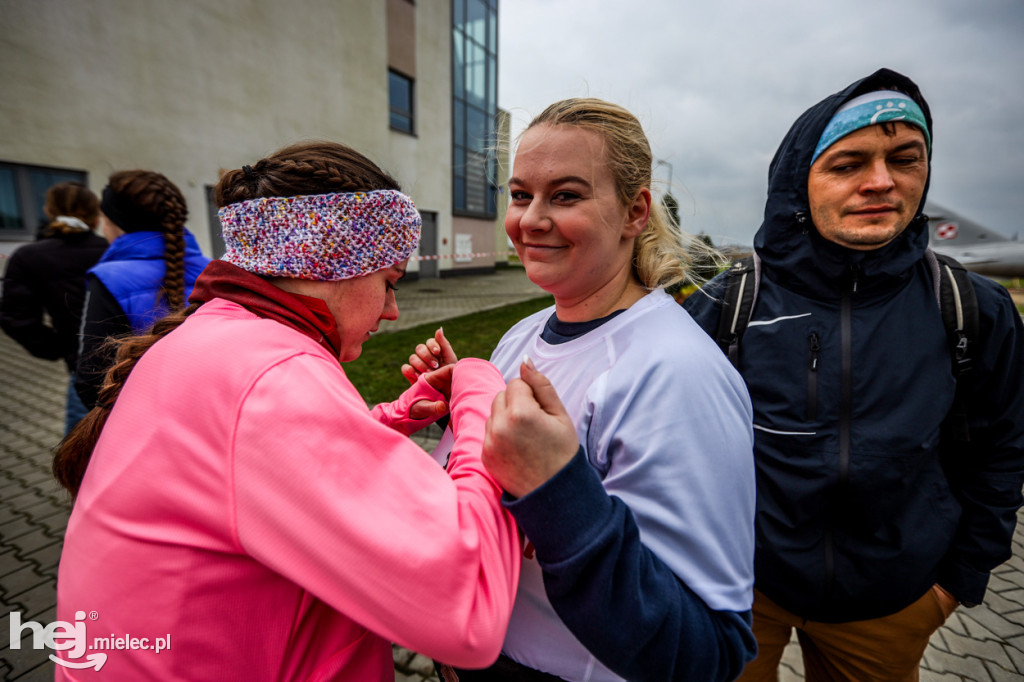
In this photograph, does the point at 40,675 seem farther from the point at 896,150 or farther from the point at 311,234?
the point at 896,150

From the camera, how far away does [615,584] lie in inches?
33.6

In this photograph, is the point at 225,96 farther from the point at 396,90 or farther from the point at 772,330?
the point at 772,330

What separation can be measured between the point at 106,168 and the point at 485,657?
531 inches

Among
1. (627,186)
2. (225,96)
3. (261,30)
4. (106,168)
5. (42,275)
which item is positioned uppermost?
(261,30)

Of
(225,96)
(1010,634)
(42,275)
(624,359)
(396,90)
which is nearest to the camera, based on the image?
(624,359)

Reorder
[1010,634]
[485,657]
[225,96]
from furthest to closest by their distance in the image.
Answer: [225,96], [1010,634], [485,657]

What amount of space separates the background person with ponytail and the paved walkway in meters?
2.29

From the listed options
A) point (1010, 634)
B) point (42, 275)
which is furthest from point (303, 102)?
point (1010, 634)

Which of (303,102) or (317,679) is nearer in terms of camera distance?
(317,679)

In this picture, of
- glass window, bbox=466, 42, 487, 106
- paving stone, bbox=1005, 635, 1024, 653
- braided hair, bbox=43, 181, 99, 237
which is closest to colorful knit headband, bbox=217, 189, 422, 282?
braided hair, bbox=43, 181, 99, 237

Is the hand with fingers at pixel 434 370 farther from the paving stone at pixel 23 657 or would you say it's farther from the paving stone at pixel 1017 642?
the paving stone at pixel 1017 642

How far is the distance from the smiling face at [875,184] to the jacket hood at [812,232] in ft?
0.17

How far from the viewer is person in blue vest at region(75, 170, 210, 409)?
2668 millimetres

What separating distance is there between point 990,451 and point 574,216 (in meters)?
1.68
